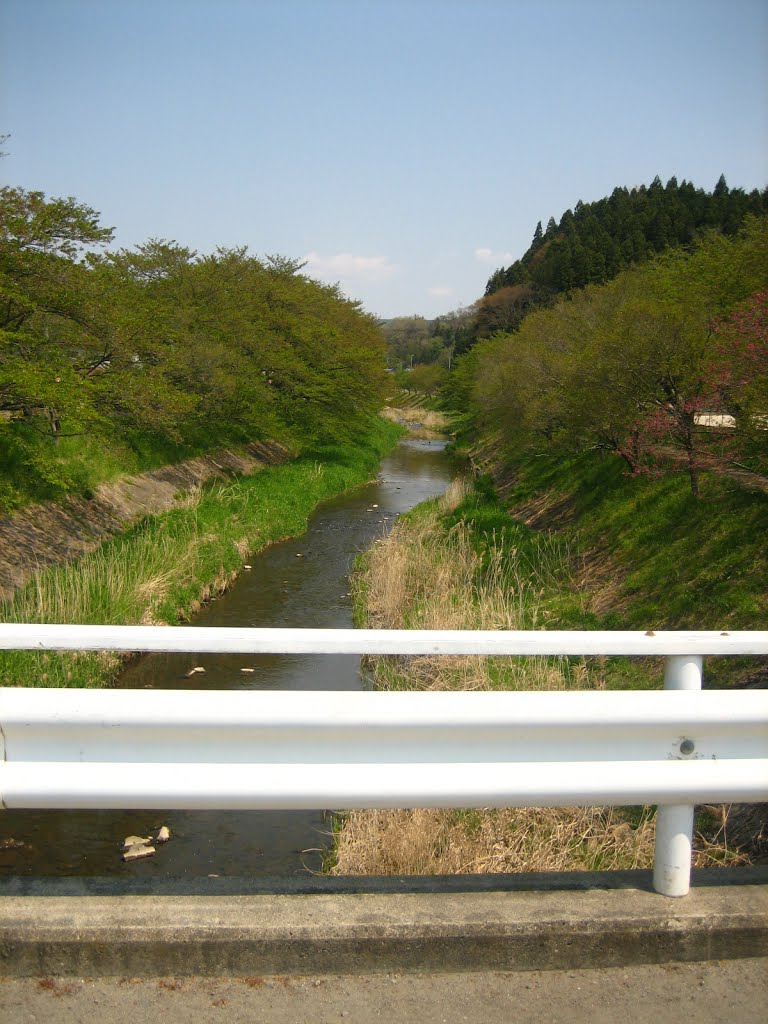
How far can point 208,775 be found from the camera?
2.57 meters

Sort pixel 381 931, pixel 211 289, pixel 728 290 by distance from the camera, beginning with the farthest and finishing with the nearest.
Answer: pixel 211 289, pixel 728 290, pixel 381 931

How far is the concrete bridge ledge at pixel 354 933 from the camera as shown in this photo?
2436 mm

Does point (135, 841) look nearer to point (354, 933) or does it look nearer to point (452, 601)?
point (354, 933)

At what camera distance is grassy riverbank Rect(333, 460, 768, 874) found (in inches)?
181

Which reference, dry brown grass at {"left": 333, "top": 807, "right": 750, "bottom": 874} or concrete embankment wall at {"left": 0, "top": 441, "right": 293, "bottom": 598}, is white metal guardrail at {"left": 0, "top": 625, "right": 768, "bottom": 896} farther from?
concrete embankment wall at {"left": 0, "top": 441, "right": 293, "bottom": 598}

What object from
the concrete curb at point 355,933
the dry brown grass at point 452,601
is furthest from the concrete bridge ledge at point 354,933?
the dry brown grass at point 452,601

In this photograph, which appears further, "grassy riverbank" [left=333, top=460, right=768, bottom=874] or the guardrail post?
"grassy riverbank" [left=333, top=460, right=768, bottom=874]

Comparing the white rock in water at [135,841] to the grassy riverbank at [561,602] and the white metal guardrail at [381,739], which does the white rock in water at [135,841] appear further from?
the white metal guardrail at [381,739]

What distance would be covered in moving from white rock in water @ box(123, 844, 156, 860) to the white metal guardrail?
13.0 ft

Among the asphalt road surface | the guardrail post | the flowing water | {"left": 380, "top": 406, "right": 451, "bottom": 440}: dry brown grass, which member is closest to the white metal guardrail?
the guardrail post

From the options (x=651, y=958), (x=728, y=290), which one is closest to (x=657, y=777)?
(x=651, y=958)

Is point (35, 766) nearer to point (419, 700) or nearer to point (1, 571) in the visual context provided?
point (419, 700)

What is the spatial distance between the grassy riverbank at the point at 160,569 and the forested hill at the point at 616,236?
3641 cm

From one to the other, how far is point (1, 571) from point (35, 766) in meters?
10.6
